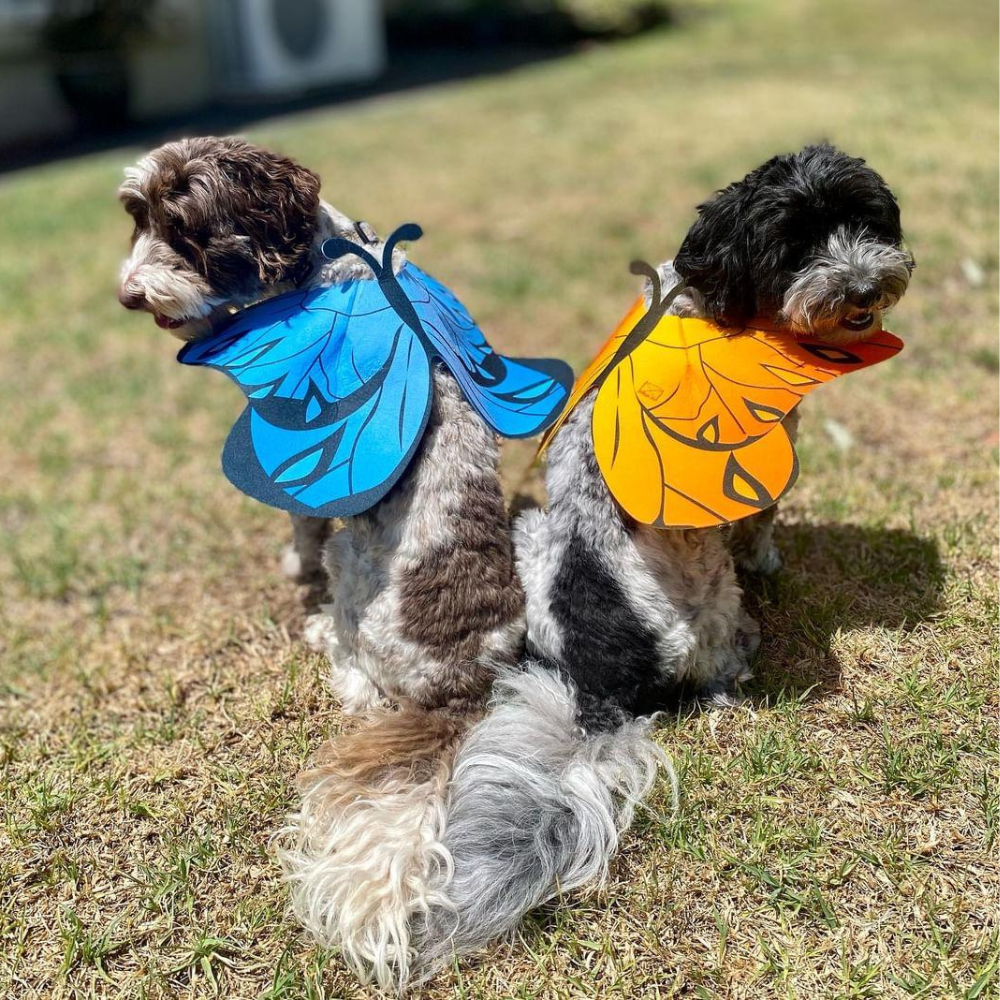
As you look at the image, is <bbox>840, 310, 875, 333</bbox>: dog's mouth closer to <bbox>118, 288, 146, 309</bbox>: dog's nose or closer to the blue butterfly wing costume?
the blue butterfly wing costume

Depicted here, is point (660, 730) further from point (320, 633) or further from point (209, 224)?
point (209, 224)

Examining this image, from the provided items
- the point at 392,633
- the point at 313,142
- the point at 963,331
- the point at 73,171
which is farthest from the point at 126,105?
the point at 392,633

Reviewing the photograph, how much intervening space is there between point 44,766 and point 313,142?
1104 cm

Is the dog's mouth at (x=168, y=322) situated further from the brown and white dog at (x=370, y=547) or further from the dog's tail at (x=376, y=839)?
the dog's tail at (x=376, y=839)

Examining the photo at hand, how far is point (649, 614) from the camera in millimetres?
2842

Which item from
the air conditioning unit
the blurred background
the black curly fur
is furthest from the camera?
the air conditioning unit

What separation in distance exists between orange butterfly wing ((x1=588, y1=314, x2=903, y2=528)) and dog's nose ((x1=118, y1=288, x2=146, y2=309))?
1.54m

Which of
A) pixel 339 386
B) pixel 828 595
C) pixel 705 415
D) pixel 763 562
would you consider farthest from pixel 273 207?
pixel 828 595

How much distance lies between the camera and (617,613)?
285 centimetres

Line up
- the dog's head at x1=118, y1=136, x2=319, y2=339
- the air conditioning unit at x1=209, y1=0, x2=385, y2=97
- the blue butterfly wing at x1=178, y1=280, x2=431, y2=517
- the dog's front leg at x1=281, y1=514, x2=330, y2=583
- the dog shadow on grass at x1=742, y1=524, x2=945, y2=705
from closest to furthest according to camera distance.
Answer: the blue butterfly wing at x1=178, y1=280, x2=431, y2=517
the dog's head at x1=118, y1=136, x2=319, y2=339
the dog shadow on grass at x1=742, y1=524, x2=945, y2=705
the dog's front leg at x1=281, y1=514, x2=330, y2=583
the air conditioning unit at x1=209, y1=0, x2=385, y2=97

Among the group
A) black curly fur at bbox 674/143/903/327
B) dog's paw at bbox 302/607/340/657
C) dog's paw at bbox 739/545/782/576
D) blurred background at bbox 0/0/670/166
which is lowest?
blurred background at bbox 0/0/670/166

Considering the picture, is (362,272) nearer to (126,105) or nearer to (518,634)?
(518,634)

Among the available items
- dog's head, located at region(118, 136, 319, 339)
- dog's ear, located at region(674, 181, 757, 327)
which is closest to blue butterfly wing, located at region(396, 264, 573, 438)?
dog's head, located at region(118, 136, 319, 339)

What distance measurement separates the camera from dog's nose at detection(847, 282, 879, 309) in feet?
8.82
